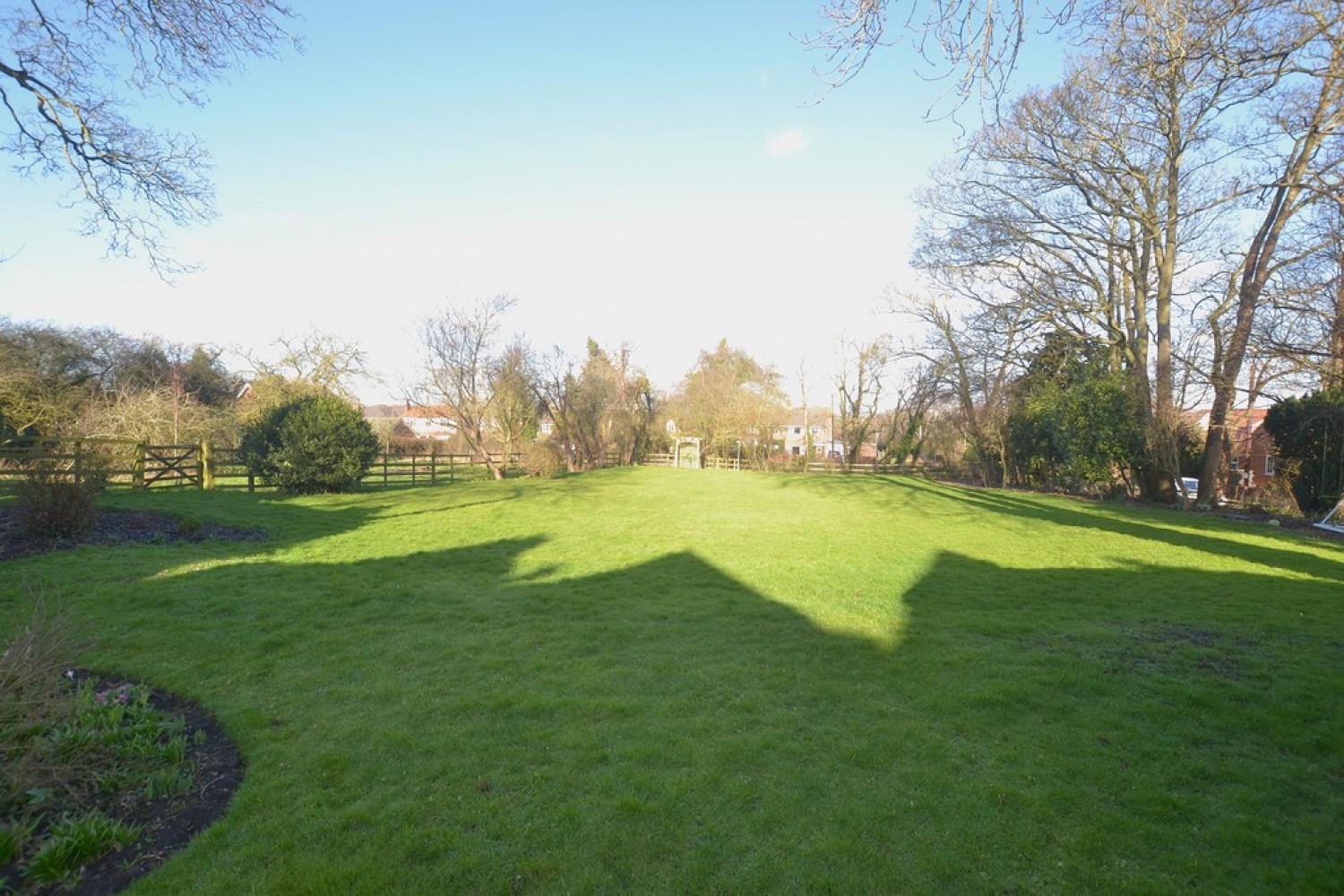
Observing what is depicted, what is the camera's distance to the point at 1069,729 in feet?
13.9

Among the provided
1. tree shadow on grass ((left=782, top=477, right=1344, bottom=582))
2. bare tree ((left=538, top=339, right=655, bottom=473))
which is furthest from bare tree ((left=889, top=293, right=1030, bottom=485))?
bare tree ((left=538, top=339, right=655, bottom=473))

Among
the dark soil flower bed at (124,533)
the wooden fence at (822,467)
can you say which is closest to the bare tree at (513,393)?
the wooden fence at (822,467)

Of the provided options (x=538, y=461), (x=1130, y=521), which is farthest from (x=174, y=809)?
(x=538, y=461)

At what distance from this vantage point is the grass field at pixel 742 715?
2988mm

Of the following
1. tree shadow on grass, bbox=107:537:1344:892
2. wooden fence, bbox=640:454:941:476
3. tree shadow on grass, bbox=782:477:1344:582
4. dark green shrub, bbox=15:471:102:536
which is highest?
wooden fence, bbox=640:454:941:476

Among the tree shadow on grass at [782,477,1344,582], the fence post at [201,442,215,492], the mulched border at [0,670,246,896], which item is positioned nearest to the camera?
the mulched border at [0,670,246,896]

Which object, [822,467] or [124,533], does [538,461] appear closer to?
[822,467]

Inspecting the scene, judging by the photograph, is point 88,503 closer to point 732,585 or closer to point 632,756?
point 732,585

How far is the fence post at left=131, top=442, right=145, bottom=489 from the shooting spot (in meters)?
16.6

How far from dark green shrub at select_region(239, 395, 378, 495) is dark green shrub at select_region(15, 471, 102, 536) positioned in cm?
844

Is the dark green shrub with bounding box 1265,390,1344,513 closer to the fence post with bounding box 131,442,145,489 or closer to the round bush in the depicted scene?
the round bush

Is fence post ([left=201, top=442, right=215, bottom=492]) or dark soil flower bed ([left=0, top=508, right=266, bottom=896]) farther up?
fence post ([left=201, top=442, right=215, bottom=492])

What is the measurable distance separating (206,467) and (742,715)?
19344mm

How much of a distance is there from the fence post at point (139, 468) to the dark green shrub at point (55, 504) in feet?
27.1
